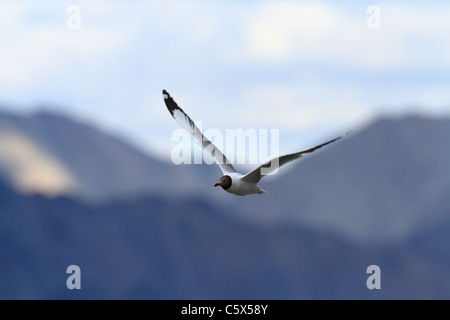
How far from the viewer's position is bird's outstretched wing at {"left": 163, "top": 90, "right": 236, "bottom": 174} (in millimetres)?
17984

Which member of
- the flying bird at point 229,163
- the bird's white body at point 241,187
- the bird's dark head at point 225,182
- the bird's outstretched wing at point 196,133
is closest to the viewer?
the flying bird at point 229,163

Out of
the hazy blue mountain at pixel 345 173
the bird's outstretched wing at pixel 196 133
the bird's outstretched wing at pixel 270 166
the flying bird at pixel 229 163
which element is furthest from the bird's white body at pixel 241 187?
the hazy blue mountain at pixel 345 173

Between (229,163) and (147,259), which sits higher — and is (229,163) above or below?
below

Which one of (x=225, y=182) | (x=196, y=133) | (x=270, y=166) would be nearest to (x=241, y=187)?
(x=225, y=182)

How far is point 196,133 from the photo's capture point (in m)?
18.7

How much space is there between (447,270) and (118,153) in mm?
83026

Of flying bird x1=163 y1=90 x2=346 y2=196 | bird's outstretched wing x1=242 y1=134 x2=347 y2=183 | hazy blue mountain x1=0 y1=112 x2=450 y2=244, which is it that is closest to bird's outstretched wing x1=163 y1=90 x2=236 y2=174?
flying bird x1=163 y1=90 x2=346 y2=196

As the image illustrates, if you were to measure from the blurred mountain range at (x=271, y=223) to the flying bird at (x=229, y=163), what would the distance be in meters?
118

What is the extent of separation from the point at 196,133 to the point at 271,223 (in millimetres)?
151912

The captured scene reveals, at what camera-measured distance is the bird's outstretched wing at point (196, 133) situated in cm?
1798

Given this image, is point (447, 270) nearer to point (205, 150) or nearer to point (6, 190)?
point (6, 190)

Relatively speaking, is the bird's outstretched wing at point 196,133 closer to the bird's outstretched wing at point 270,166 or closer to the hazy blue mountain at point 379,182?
the bird's outstretched wing at point 270,166

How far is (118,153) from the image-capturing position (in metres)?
167

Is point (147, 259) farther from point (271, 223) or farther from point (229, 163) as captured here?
point (229, 163)
